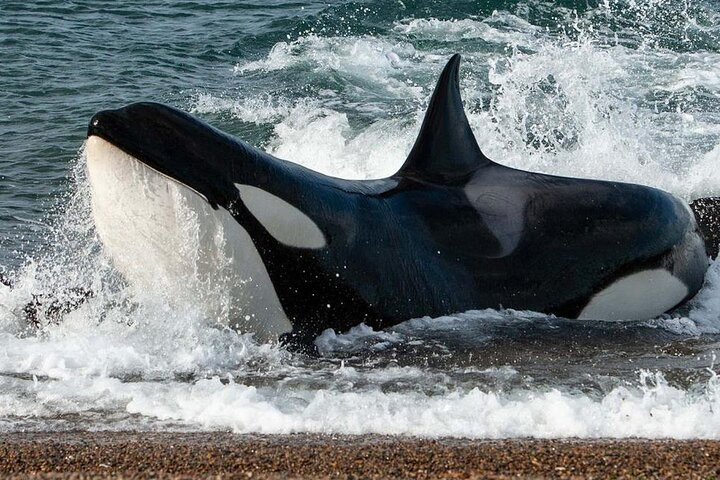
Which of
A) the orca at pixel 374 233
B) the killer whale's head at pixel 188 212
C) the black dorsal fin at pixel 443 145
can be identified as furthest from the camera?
the black dorsal fin at pixel 443 145

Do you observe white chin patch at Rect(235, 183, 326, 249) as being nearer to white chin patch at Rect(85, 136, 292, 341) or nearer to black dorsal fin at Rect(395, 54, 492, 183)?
white chin patch at Rect(85, 136, 292, 341)

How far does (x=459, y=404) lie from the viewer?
7824 mm

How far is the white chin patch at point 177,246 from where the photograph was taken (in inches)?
332

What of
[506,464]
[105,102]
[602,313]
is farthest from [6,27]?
[506,464]

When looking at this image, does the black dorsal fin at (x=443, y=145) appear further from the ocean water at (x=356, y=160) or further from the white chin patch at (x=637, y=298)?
the white chin patch at (x=637, y=298)

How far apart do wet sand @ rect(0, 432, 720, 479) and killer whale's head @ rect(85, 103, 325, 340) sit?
2.13 metres

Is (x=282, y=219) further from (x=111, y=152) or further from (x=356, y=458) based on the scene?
(x=356, y=458)

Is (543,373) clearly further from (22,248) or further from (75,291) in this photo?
(22,248)

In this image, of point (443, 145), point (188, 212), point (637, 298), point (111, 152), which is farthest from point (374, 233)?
point (637, 298)

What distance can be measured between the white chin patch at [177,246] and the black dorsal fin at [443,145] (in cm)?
201

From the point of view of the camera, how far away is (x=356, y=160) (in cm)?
1734

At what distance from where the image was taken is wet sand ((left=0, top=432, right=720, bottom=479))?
5.82m

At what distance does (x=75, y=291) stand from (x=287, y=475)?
515 centimetres

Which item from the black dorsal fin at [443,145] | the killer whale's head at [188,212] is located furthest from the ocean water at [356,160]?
the black dorsal fin at [443,145]
